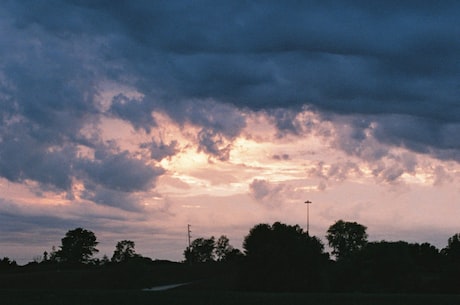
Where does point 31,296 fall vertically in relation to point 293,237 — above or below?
below

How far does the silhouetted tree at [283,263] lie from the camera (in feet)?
403

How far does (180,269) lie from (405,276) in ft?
225

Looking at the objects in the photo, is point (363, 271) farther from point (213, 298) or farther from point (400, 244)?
point (213, 298)

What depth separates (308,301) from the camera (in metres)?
55.4

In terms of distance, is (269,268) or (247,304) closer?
(247,304)

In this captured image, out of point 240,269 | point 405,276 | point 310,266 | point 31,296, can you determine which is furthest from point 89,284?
point 31,296

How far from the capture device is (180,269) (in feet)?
623

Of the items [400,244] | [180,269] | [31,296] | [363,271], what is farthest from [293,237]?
[31,296]

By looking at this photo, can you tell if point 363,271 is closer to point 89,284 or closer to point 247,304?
point 89,284

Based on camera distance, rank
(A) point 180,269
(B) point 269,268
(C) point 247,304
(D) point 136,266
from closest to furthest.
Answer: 1. (C) point 247,304
2. (B) point 269,268
3. (D) point 136,266
4. (A) point 180,269

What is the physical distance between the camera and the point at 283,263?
12431cm

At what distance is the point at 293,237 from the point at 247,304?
259 feet

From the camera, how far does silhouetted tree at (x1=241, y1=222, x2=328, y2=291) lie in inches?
4840

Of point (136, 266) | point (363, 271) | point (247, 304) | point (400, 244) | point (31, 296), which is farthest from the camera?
point (400, 244)
